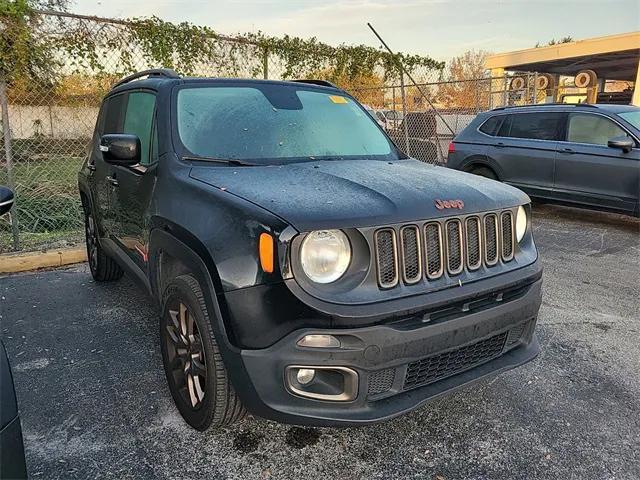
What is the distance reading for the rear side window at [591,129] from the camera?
7.12 meters

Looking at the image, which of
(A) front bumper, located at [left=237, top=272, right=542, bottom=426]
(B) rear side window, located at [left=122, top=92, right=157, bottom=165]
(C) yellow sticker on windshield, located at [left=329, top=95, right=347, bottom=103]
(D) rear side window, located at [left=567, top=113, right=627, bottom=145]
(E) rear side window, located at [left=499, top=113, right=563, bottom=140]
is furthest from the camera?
(E) rear side window, located at [left=499, top=113, right=563, bottom=140]

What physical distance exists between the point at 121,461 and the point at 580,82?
56.9 feet

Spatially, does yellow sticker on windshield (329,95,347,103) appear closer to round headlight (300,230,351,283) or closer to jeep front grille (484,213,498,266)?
jeep front grille (484,213,498,266)

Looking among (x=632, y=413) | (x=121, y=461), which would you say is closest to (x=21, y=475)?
(x=121, y=461)

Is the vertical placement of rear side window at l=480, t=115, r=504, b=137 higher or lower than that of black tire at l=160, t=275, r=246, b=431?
higher

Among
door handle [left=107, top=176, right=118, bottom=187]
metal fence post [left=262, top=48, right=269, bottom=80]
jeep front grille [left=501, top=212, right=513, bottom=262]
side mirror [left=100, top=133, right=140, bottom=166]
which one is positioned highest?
metal fence post [left=262, top=48, right=269, bottom=80]

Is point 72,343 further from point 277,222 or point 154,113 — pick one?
point 277,222

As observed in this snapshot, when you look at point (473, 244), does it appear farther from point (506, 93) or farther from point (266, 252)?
point (506, 93)

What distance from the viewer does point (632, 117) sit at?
23.4 feet

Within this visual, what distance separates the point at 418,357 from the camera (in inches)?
84.4

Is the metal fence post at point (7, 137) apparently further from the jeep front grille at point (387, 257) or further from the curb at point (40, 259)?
the jeep front grille at point (387, 257)

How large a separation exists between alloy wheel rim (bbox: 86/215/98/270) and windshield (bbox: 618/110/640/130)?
22.7 feet

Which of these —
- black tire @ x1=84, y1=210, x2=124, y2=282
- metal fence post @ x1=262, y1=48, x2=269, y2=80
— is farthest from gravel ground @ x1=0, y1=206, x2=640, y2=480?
metal fence post @ x1=262, y1=48, x2=269, y2=80

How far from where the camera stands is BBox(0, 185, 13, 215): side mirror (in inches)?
72.1
